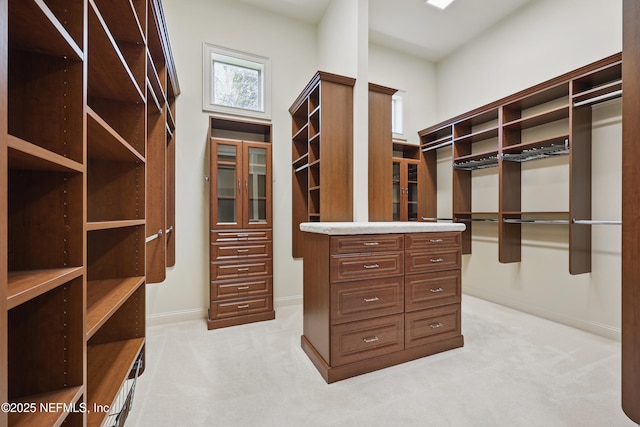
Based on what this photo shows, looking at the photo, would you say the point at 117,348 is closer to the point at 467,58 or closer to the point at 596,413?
the point at 596,413

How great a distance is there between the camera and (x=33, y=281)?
0.73m

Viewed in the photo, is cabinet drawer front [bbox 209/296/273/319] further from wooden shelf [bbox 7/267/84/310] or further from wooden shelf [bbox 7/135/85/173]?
wooden shelf [bbox 7/135/85/173]

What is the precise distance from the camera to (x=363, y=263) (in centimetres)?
196

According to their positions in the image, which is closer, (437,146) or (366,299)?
(366,299)

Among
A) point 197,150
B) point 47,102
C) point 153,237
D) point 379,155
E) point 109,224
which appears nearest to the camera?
point 47,102

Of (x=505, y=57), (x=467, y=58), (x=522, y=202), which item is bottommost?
(x=522, y=202)

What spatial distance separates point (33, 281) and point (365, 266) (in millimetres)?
1650

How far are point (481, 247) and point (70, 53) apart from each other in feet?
14.1

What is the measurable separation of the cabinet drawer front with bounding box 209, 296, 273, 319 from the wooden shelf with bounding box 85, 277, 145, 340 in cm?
129

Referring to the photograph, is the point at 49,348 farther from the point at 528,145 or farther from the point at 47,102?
the point at 528,145

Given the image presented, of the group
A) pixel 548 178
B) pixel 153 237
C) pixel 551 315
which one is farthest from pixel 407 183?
pixel 153 237

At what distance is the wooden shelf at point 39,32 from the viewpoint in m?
0.68

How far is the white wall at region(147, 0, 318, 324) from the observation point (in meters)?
3.02

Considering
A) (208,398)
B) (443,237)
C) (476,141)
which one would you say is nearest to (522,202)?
(476,141)
